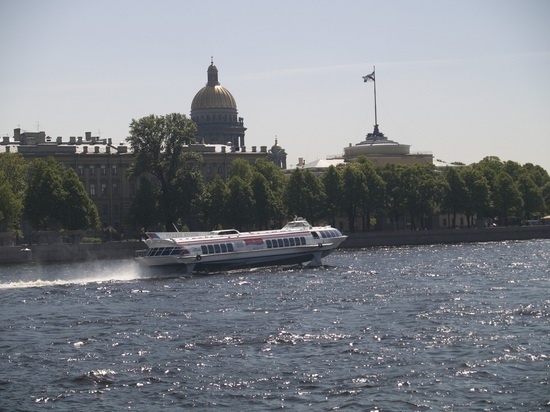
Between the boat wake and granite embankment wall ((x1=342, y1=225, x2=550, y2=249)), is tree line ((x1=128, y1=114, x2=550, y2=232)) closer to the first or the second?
granite embankment wall ((x1=342, y1=225, x2=550, y2=249))

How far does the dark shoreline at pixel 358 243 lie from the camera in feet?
360

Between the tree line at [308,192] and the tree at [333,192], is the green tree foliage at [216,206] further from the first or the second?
the tree at [333,192]

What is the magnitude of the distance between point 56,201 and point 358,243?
3297 centimetres

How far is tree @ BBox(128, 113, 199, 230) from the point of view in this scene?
422 ft

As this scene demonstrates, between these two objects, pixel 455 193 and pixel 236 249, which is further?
pixel 455 193

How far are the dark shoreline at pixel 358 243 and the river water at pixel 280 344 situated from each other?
35.2 m

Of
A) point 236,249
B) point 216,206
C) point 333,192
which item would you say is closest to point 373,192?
point 333,192

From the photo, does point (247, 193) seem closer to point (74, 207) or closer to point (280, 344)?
point (74, 207)

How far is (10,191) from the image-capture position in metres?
112

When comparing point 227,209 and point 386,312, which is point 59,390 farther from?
point 227,209

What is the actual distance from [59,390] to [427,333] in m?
15.2

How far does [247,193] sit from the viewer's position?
13050 cm

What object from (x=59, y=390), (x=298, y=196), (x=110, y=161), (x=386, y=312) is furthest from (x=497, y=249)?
(x=59, y=390)

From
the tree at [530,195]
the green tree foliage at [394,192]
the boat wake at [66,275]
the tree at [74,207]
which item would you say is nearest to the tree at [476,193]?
the green tree foliage at [394,192]
